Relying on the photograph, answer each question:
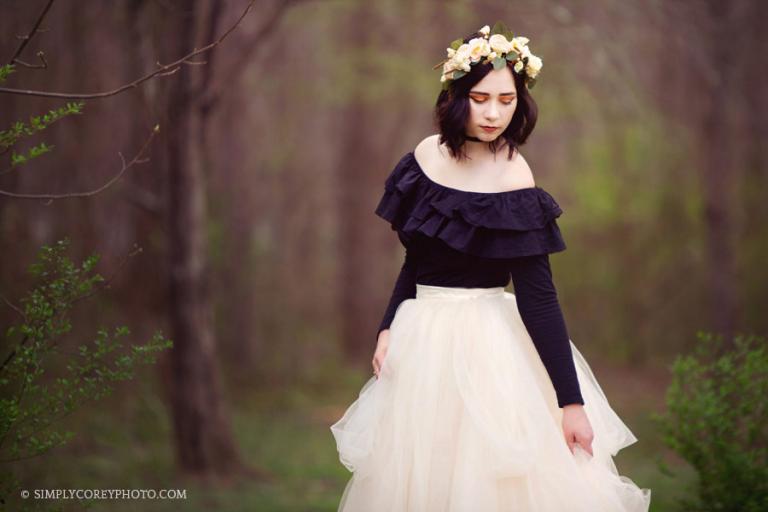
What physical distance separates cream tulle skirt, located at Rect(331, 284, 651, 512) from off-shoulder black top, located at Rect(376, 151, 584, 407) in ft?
0.23

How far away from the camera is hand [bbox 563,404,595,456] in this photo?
255 cm

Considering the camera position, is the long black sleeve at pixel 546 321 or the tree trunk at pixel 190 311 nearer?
the long black sleeve at pixel 546 321

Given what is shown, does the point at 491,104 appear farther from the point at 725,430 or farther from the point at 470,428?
the point at 725,430

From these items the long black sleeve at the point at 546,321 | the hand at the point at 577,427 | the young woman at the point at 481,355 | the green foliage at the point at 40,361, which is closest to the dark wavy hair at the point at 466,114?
the young woman at the point at 481,355

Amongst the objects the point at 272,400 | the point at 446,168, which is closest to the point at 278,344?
the point at 272,400

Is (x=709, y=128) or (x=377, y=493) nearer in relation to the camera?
(x=377, y=493)

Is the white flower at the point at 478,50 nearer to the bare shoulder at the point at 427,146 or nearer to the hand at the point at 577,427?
the bare shoulder at the point at 427,146

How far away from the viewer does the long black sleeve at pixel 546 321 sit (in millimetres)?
2570

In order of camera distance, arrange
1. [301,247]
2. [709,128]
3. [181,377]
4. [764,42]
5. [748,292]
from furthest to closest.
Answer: [301,247] < [748,292] < [764,42] < [709,128] < [181,377]

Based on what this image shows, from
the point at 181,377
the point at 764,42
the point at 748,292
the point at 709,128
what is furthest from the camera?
the point at 748,292

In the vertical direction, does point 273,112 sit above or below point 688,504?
above

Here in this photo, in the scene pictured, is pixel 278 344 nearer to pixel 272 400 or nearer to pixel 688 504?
pixel 272 400

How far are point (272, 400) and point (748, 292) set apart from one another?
5.51 meters

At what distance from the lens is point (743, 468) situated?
12.2 feet
